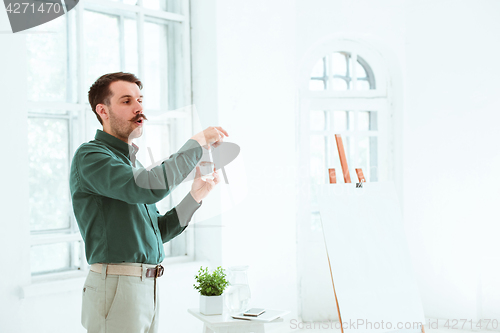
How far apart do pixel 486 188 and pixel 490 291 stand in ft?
2.66

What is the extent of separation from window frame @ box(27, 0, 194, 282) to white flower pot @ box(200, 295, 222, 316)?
2.92 ft

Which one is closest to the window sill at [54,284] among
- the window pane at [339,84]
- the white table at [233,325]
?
the white table at [233,325]

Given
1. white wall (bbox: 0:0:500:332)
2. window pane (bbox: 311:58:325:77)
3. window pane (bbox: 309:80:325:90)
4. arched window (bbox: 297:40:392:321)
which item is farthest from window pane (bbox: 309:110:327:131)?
white wall (bbox: 0:0:500:332)

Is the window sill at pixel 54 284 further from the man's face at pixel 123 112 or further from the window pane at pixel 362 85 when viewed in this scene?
the window pane at pixel 362 85

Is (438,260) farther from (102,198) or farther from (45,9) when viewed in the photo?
(45,9)

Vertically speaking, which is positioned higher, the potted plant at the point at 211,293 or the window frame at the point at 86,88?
the window frame at the point at 86,88

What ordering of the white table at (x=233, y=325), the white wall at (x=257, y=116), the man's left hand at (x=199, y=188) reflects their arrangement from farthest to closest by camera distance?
the white wall at (x=257, y=116) → the white table at (x=233, y=325) → the man's left hand at (x=199, y=188)

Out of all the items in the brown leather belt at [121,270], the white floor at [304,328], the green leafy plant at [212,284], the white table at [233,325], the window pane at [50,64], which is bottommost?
the white floor at [304,328]

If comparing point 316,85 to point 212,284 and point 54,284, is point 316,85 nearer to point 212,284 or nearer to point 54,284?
point 212,284

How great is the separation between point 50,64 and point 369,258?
2.10 metres

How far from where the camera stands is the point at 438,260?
11.6 ft

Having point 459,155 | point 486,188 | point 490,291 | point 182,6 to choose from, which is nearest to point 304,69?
point 182,6

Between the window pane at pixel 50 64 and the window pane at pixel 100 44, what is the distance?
10 cm

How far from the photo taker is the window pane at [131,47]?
2.83 metres
